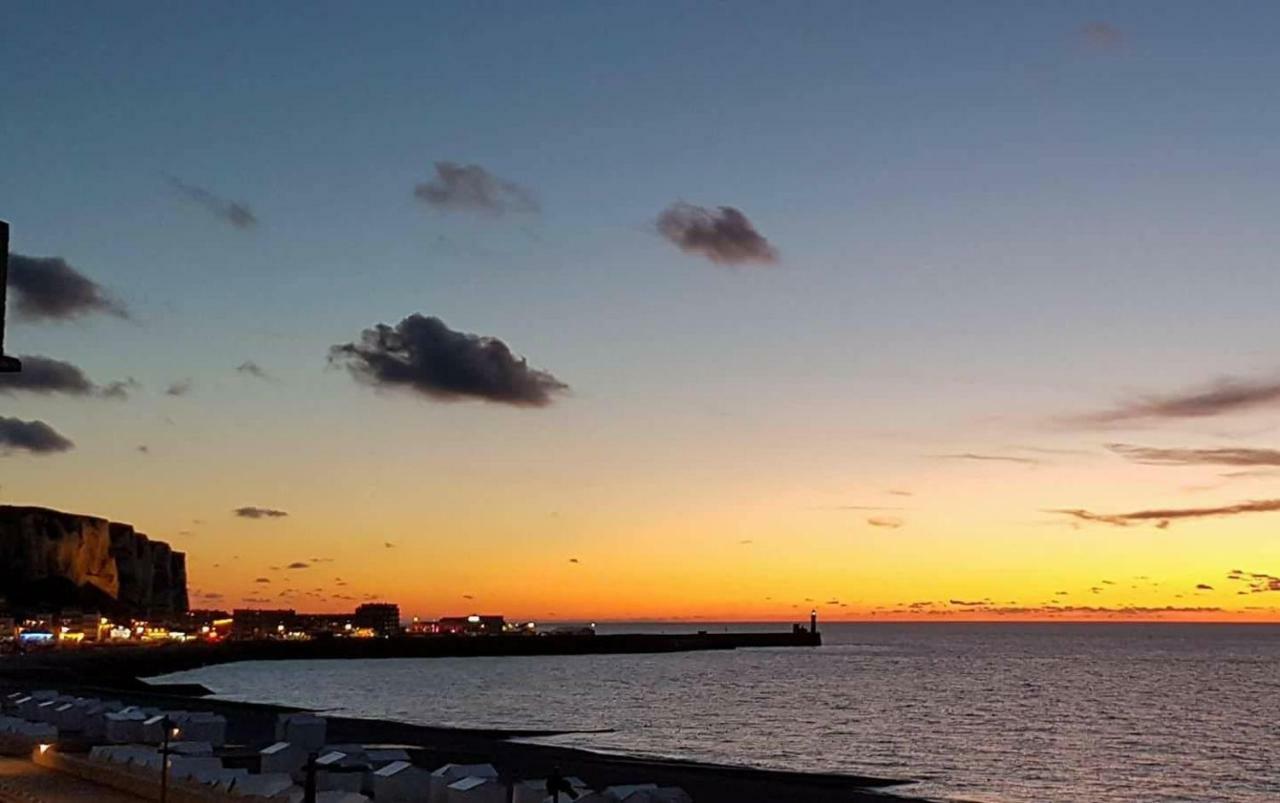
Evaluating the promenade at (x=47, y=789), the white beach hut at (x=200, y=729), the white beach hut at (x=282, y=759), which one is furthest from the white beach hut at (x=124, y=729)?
the promenade at (x=47, y=789)

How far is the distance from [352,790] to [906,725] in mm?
57004

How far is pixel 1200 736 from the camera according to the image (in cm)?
8006

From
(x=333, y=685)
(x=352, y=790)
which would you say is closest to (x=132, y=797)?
(x=352, y=790)

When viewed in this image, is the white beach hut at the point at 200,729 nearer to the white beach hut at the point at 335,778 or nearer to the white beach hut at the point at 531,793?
the white beach hut at the point at 335,778

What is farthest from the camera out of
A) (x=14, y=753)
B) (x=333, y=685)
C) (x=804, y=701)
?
(x=333, y=685)

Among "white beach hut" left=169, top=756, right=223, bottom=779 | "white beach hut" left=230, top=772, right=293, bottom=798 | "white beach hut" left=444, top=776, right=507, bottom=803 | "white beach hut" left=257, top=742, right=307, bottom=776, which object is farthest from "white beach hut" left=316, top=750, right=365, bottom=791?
"white beach hut" left=444, top=776, right=507, bottom=803

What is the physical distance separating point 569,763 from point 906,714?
1718 inches

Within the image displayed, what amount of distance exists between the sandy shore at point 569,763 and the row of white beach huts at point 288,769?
4.19m

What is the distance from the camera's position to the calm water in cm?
6038

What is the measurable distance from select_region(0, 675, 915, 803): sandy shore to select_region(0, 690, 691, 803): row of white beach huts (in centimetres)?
419

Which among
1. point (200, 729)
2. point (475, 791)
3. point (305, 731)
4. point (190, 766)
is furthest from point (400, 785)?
point (200, 729)

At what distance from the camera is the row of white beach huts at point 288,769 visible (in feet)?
95.3

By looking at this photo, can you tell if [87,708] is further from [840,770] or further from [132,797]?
[840,770]

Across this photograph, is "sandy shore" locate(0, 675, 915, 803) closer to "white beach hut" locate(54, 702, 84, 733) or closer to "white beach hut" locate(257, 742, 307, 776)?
"white beach hut" locate(54, 702, 84, 733)
